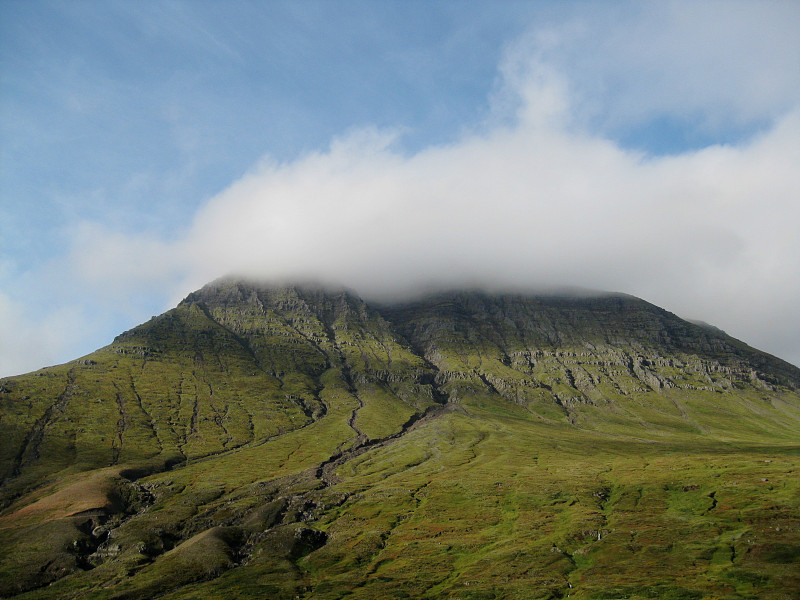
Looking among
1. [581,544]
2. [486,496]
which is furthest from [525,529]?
[486,496]

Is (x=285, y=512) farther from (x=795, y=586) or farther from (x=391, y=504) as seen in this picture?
(x=795, y=586)

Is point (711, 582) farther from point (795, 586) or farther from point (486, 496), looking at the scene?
point (486, 496)

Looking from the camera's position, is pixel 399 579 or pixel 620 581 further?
pixel 399 579

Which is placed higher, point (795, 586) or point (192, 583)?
point (795, 586)

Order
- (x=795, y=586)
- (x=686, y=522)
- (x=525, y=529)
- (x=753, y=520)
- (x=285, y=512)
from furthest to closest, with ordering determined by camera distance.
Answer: (x=285, y=512), (x=525, y=529), (x=686, y=522), (x=753, y=520), (x=795, y=586)

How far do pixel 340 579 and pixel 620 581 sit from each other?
7080 cm

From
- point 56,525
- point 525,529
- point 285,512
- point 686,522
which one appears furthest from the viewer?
point 285,512

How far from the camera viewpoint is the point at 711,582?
96.9 metres

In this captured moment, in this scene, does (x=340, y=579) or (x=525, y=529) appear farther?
(x=525, y=529)

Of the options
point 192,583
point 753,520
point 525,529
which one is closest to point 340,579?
point 192,583

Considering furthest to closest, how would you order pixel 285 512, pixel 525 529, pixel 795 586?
pixel 285 512 → pixel 525 529 → pixel 795 586

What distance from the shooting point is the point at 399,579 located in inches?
4828

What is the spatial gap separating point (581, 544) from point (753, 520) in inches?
1899

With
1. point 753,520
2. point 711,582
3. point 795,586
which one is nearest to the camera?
point 795,586
